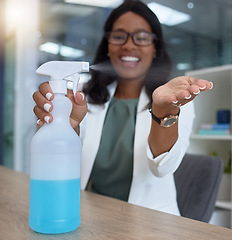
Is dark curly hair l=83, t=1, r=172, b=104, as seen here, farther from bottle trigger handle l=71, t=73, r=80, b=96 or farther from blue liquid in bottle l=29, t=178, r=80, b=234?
blue liquid in bottle l=29, t=178, r=80, b=234

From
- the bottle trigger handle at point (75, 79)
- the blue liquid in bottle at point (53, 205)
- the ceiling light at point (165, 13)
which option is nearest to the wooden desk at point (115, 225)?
the blue liquid in bottle at point (53, 205)

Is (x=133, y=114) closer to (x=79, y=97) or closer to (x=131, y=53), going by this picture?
(x=131, y=53)

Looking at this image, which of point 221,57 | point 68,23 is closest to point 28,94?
point 68,23

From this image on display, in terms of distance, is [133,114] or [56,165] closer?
[56,165]

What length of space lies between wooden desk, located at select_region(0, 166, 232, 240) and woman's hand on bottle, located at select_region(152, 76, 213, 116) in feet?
0.68

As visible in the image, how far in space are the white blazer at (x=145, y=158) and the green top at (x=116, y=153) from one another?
0.04m

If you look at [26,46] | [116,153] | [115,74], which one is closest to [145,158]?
[116,153]

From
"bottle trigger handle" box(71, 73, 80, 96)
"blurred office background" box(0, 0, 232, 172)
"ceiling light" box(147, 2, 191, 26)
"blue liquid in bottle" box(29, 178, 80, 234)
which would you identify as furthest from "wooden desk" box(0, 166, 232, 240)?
"blurred office background" box(0, 0, 232, 172)

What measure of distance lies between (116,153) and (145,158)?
11 cm

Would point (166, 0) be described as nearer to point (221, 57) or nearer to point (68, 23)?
point (221, 57)

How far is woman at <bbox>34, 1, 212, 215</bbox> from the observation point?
0.59m

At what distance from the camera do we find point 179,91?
1.58 ft

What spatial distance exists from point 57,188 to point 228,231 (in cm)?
29

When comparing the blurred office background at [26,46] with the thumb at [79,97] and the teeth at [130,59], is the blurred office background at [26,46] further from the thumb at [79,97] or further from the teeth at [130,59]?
the thumb at [79,97]
